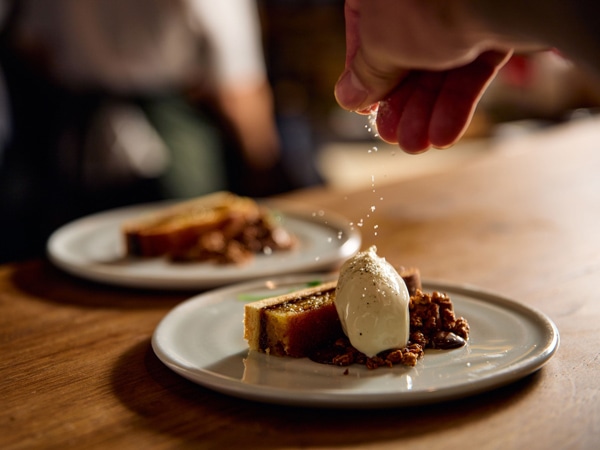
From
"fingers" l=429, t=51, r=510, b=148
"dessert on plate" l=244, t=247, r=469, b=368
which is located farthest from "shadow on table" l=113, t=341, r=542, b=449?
"fingers" l=429, t=51, r=510, b=148

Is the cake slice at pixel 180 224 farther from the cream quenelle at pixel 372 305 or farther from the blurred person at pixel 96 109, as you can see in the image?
the blurred person at pixel 96 109

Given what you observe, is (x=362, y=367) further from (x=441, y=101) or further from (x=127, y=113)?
(x=127, y=113)

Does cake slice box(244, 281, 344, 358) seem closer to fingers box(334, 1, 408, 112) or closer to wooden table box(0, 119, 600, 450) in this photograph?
wooden table box(0, 119, 600, 450)

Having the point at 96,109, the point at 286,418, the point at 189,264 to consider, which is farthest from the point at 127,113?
the point at 286,418

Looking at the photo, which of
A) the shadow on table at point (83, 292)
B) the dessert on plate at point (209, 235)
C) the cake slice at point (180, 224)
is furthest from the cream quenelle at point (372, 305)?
the cake slice at point (180, 224)

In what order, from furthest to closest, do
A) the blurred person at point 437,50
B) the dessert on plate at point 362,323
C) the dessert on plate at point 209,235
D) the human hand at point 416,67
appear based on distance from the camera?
the dessert on plate at point 209,235 < the dessert on plate at point 362,323 < the human hand at point 416,67 < the blurred person at point 437,50

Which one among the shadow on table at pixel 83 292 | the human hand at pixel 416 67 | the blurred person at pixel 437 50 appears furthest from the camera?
the shadow on table at pixel 83 292

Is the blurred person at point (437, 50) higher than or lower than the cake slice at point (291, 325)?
higher
